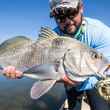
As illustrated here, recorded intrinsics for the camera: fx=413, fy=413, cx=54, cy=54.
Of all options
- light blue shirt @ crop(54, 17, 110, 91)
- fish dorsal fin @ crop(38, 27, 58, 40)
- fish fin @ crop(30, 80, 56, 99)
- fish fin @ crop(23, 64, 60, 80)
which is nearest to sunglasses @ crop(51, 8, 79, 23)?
light blue shirt @ crop(54, 17, 110, 91)

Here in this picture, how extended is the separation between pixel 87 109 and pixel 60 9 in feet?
9.39

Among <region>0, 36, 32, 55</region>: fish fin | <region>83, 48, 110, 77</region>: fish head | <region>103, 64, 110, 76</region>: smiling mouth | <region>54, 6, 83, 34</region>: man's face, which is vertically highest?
<region>54, 6, 83, 34</region>: man's face

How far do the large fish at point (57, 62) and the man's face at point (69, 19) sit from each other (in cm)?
62

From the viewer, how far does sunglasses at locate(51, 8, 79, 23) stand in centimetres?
770

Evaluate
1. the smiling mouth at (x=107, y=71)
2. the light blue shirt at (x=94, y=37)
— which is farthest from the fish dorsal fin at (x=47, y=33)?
the smiling mouth at (x=107, y=71)

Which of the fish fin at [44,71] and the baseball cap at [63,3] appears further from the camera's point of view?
the baseball cap at [63,3]

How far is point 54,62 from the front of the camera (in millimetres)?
6930

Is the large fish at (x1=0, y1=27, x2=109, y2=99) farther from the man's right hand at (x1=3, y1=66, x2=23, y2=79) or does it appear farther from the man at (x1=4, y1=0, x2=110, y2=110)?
the man at (x1=4, y1=0, x2=110, y2=110)

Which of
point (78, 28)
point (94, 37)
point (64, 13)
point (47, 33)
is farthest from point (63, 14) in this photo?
point (94, 37)

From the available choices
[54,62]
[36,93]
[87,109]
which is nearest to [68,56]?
[54,62]

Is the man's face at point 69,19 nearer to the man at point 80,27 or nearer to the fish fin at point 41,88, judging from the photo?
the man at point 80,27

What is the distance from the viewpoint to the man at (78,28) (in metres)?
7.72

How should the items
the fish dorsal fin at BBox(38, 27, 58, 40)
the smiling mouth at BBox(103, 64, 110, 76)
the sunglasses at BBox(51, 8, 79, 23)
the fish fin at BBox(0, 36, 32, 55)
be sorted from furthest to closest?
the sunglasses at BBox(51, 8, 79, 23) < the fish fin at BBox(0, 36, 32, 55) < the fish dorsal fin at BBox(38, 27, 58, 40) < the smiling mouth at BBox(103, 64, 110, 76)

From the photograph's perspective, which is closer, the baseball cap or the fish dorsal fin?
the fish dorsal fin
